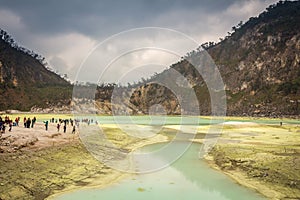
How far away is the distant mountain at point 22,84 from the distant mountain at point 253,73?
2629 cm

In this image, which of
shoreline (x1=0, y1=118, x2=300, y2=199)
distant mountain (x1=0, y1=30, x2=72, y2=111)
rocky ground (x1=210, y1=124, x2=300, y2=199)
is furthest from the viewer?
distant mountain (x1=0, y1=30, x2=72, y2=111)

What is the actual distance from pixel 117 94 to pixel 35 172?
145 m

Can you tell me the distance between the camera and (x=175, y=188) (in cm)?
1802

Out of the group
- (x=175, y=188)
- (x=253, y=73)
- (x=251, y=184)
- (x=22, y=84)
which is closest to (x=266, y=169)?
(x=251, y=184)

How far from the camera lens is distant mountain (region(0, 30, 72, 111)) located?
129 metres

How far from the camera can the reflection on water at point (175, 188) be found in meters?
16.4

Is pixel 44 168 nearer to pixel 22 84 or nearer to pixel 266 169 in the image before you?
Result: pixel 266 169

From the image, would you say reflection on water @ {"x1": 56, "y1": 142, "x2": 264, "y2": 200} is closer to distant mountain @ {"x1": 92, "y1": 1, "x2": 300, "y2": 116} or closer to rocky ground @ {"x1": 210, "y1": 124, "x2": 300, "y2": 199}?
rocky ground @ {"x1": 210, "y1": 124, "x2": 300, "y2": 199}

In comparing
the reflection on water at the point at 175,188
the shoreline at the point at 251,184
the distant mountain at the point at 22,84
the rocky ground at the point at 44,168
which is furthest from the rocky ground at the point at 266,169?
the distant mountain at the point at 22,84

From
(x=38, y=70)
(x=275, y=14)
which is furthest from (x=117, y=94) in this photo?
(x=275, y=14)

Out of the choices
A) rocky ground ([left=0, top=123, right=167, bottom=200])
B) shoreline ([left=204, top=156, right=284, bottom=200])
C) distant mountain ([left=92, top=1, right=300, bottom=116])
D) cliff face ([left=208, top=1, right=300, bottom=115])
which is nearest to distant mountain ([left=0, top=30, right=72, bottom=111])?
distant mountain ([left=92, top=1, right=300, bottom=116])

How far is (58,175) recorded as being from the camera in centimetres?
1939

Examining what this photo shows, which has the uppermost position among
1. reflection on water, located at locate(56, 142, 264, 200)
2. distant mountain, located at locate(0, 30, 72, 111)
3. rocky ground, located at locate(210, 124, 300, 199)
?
distant mountain, located at locate(0, 30, 72, 111)

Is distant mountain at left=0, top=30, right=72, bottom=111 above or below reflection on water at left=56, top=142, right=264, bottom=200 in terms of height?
above
